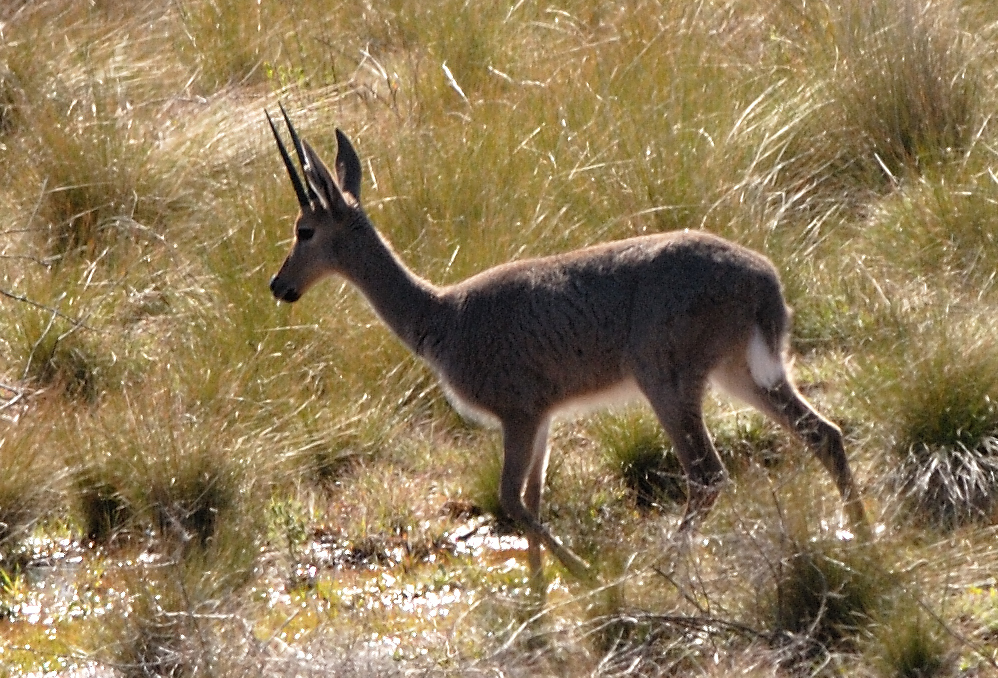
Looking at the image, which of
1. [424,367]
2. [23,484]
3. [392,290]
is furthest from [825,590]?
[23,484]

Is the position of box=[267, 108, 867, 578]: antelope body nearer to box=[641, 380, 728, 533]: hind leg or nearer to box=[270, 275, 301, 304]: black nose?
box=[641, 380, 728, 533]: hind leg

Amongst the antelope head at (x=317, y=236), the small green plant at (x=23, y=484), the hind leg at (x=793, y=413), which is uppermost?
the antelope head at (x=317, y=236)

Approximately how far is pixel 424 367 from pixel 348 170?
104cm

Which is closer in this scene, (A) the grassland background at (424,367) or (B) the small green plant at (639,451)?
(A) the grassland background at (424,367)

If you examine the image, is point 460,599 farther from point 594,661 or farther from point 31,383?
point 31,383

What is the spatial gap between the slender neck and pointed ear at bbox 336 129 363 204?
0.78 ft

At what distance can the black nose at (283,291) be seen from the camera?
7418 mm

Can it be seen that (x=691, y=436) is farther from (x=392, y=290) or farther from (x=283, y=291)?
(x=283, y=291)

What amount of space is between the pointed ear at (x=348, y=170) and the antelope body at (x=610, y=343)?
296 mm

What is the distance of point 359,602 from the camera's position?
6.47m

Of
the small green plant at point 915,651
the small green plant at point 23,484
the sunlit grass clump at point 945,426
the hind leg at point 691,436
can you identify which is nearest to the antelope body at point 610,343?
the hind leg at point 691,436

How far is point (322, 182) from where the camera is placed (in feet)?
23.7

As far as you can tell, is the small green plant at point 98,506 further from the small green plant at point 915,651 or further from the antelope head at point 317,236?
the small green plant at point 915,651

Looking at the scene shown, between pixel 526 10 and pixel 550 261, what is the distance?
4926 millimetres
